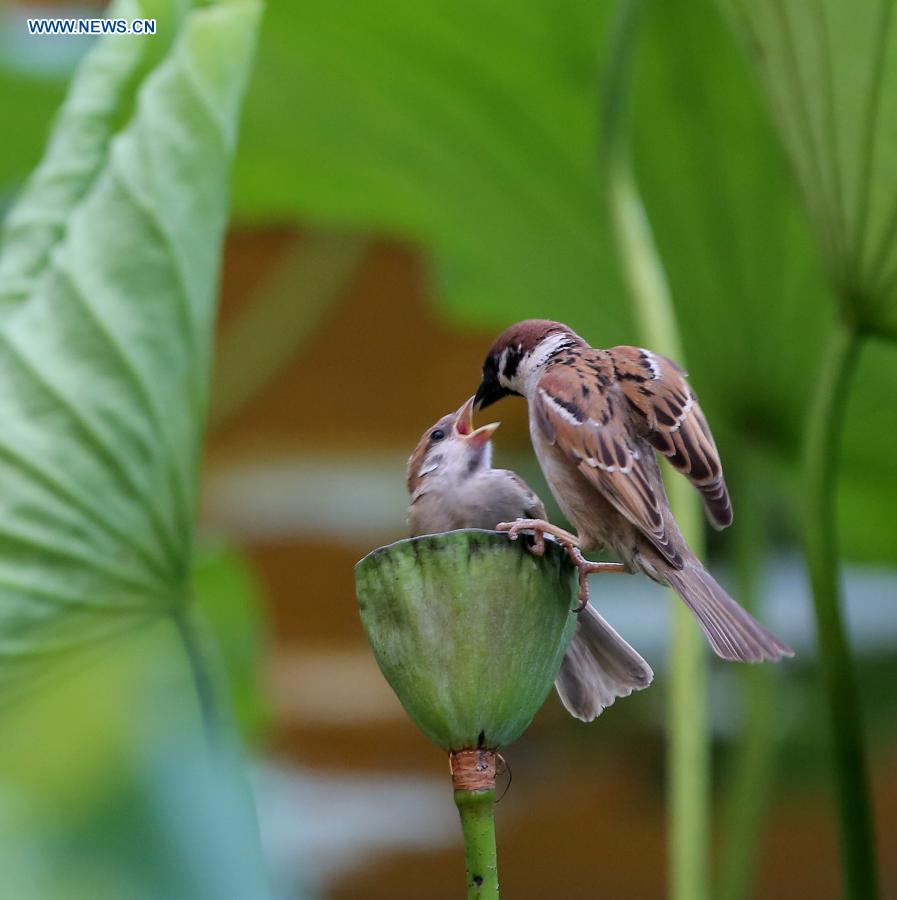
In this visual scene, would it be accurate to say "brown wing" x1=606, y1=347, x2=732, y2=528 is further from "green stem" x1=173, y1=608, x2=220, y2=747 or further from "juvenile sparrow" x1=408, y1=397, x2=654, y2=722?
"green stem" x1=173, y1=608, x2=220, y2=747

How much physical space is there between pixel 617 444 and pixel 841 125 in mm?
311

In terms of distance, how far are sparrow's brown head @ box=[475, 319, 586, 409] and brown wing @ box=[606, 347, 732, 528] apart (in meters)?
0.03

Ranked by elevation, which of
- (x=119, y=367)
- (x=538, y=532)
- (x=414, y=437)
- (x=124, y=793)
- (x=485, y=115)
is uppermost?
(x=485, y=115)

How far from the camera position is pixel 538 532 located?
19.7 inches

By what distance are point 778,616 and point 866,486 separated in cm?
66

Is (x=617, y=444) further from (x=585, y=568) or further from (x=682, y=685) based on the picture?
(x=682, y=685)

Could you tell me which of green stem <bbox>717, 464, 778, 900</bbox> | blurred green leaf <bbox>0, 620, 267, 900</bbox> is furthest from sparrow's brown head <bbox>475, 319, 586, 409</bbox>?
green stem <bbox>717, 464, 778, 900</bbox>

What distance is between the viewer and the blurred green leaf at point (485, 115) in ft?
3.85

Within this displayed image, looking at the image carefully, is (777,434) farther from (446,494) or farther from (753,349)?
(446,494)

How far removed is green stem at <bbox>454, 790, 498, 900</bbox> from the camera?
44 centimetres

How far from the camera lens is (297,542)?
2.15 m

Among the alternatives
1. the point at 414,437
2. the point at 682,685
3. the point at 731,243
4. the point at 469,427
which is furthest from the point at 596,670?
the point at 414,437

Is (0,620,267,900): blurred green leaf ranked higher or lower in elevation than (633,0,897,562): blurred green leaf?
lower

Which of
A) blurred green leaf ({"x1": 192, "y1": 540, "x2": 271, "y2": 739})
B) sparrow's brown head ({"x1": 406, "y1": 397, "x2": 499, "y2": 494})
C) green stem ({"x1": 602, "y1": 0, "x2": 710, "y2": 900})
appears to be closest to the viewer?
sparrow's brown head ({"x1": 406, "y1": 397, "x2": 499, "y2": 494})
